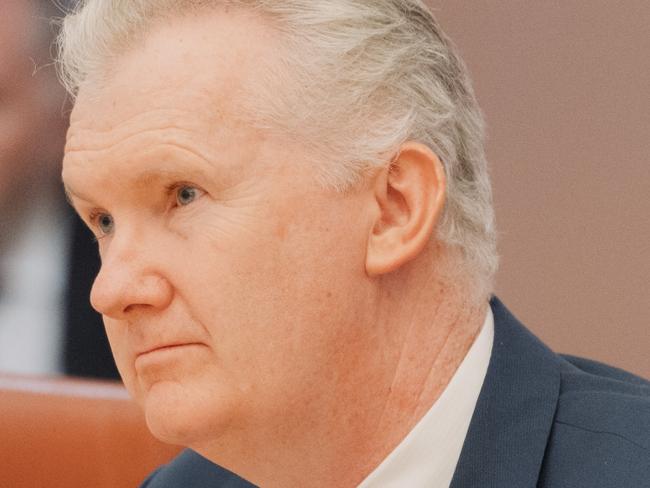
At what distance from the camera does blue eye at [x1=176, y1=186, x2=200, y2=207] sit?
1.55m

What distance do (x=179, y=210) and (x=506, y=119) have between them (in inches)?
52.4

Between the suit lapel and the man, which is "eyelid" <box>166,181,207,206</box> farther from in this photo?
the suit lapel

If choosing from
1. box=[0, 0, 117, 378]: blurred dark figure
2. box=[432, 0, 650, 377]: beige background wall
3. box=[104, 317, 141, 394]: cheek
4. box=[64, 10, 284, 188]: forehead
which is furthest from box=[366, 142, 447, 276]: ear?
box=[0, 0, 117, 378]: blurred dark figure

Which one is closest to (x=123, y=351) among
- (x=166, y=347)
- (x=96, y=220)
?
(x=166, y=347)

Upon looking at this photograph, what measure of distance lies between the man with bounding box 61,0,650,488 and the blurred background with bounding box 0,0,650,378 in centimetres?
97

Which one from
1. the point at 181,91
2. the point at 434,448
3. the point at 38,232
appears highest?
the point at 181,91

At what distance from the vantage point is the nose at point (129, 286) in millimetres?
1494

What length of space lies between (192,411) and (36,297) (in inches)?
52.1

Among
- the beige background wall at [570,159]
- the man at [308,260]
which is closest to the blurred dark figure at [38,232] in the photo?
the beige background wall at [570,159]

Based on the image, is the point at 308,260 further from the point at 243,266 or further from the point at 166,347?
the point at 166,347

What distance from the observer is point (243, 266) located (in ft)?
4.91

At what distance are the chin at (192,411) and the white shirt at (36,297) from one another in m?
1.24

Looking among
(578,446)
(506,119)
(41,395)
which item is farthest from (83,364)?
(578,446)

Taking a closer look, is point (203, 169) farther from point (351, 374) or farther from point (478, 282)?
point (478, 282)
